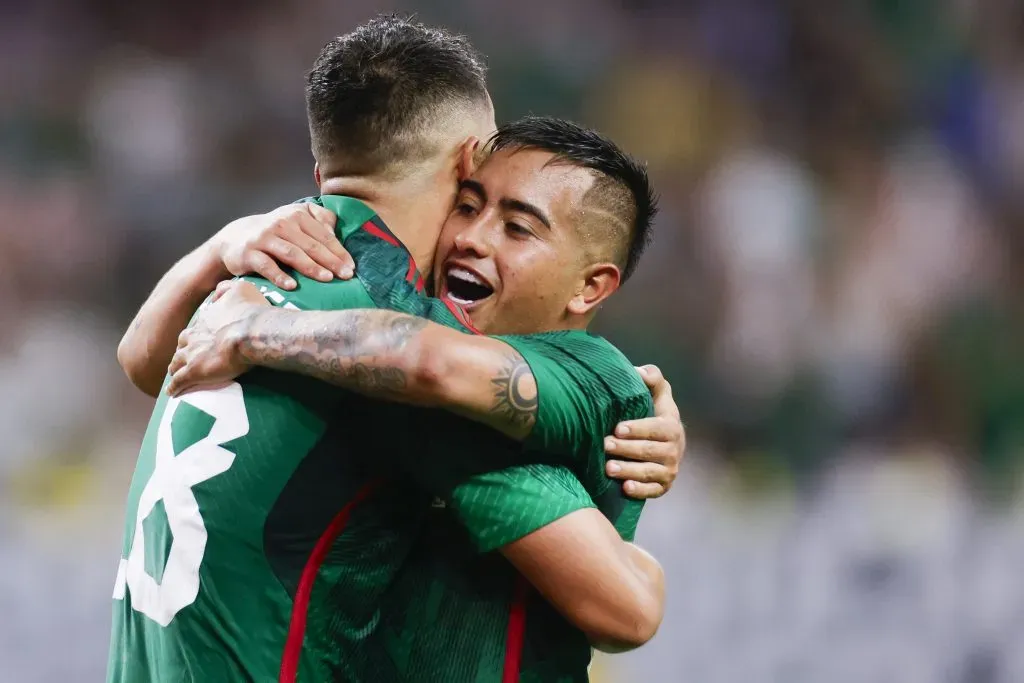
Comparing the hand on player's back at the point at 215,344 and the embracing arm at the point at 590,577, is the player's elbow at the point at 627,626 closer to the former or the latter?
the embracing arm at the point at 590,577

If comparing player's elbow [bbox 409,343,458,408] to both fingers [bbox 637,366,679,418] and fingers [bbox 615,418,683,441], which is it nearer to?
fingers [bbox 615,418,683,441]

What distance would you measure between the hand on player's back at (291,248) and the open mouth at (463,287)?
32cm

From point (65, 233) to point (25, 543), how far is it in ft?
5.32

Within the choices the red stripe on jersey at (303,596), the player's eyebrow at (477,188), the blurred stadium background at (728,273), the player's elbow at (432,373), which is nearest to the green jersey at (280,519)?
the red stripe on jersey at (303,596)

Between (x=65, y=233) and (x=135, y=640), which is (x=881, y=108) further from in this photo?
(x=135, y=640)

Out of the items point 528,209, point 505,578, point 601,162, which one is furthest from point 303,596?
point 601,162

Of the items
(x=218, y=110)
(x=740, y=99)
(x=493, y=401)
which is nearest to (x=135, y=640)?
(x=493, y=401)

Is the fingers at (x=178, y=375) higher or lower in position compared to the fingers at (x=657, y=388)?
lower

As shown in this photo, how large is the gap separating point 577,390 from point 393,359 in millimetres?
356

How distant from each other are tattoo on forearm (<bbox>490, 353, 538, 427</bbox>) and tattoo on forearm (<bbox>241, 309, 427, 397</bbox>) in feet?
0.49

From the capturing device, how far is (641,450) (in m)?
2.05

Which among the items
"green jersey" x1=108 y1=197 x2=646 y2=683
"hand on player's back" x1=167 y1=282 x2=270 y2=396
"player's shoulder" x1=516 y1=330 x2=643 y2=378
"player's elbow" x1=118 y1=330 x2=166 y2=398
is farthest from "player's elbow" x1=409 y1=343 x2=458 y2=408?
"player's elbow" x1=118 y1=330 x2=166 y2=398

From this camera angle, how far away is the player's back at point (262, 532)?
5.90ft

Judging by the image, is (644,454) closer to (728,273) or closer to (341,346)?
(341,346)
